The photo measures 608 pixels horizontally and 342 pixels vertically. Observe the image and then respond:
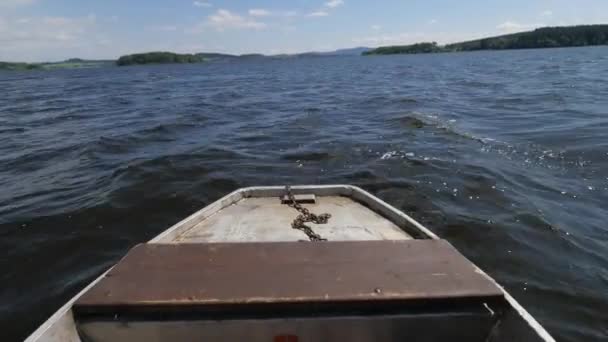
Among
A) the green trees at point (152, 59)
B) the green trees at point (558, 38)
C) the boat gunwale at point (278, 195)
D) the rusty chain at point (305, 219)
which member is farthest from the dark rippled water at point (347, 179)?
the green trees at point (152, 59)

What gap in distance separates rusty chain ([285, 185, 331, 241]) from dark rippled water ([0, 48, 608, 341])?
2657mm

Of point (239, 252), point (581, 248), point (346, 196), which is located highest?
point (239, 252)

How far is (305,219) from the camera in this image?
565 centimetres

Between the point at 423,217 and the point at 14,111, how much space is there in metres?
27.5

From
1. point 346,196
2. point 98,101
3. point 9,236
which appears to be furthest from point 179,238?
point 98,101

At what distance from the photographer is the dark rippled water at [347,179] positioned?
584cm

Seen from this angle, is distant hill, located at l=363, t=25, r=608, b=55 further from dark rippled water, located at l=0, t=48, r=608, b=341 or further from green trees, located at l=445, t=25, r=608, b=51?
dark rippled water, located at l=0, t=48, r=608, b=341

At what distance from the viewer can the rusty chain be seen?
512 centimetres

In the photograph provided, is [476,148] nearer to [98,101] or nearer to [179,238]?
[179,238]

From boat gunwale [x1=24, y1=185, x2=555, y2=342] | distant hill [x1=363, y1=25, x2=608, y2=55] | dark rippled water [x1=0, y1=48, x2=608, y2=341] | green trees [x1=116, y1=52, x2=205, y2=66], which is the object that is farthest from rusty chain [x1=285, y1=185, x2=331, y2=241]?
green trees [x1=116, y1=52, x2=205, y2=66]

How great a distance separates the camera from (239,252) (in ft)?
12.2

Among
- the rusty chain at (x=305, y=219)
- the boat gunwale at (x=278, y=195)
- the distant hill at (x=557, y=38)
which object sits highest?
the distant hill at (x=557, y=38)

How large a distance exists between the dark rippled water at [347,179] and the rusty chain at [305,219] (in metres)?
2.66

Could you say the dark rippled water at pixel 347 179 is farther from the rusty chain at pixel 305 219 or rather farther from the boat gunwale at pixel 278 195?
the rusty chain at pixel 305 219
